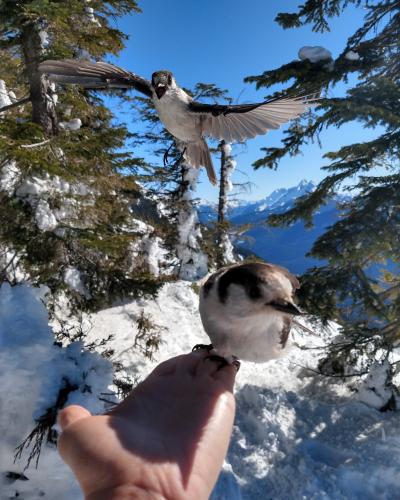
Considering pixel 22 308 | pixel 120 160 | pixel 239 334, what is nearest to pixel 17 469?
pixel 22 308

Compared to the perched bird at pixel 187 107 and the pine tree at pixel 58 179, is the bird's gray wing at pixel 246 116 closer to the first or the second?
the perched bird at pixel 187 107

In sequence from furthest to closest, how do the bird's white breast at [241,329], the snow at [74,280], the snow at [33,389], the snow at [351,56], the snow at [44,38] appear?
the snow at [351,56], the snow at [44,38], the snow at [74,280], the snow at [33,389], the bird's white breast at [241,329]

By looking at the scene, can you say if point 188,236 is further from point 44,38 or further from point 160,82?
point 160,82

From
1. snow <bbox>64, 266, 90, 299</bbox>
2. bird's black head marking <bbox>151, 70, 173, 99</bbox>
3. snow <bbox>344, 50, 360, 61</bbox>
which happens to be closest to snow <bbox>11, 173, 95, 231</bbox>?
snow <bbox>64, 266, 90, 299</bbox>

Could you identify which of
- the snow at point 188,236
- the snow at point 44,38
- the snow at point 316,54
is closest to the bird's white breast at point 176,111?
the snow at point 44,38

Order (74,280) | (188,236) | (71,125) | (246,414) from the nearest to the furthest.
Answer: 1. (74,280)
2. (246,414)
3. (71,125)
4. (188,236)

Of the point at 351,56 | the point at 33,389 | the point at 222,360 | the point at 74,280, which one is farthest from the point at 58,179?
the point at 351,56
